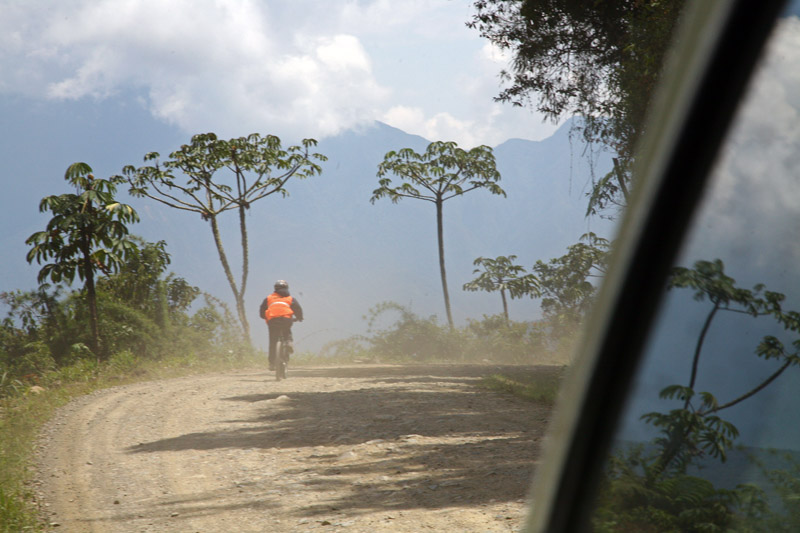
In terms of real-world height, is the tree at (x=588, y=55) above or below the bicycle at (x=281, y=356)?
above

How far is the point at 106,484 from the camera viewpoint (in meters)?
5.55

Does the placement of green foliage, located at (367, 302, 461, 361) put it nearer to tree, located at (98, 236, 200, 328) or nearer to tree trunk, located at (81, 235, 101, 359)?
tree, located at (98, 236, 200, 328)

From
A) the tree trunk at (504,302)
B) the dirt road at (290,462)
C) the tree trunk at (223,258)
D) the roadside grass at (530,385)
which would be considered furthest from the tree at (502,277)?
the dirt road at (290,462)

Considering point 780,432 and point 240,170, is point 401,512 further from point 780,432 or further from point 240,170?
point 240,170

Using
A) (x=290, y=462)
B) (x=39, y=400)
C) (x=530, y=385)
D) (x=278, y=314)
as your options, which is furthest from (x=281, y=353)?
(x=290, y=462)

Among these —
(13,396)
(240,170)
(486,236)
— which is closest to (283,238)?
(486,236)

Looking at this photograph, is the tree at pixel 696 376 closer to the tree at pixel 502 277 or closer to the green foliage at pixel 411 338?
the green foliage at pixel 411 338

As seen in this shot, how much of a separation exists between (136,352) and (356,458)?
1010 centimetres

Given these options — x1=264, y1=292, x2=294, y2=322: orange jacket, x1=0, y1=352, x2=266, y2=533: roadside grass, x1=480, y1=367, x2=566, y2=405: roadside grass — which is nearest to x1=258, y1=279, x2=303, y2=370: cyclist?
x1=264, y1=292, x2=294, y2=322: orange jacket

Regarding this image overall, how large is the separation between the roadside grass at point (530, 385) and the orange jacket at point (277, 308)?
165 inches

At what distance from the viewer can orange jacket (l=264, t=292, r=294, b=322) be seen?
13055 mm

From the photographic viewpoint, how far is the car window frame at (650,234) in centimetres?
96

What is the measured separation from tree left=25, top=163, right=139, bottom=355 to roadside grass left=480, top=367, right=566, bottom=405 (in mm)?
7856

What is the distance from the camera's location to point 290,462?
6180 millimetres
